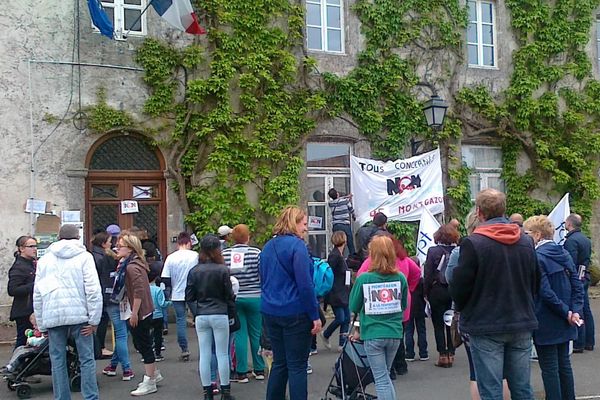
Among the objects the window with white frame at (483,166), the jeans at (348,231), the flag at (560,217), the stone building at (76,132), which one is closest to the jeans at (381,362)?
the flag at (560,217)

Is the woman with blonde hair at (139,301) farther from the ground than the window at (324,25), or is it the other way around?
the window at (324,25)

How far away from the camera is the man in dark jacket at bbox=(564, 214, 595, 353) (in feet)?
29.4

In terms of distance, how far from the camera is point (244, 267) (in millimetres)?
7723

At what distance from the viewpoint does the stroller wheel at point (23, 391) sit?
7.48 metres

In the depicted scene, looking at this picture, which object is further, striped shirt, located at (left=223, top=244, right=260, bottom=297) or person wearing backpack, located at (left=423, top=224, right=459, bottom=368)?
person wearing backpack, located at (left=423, top=224, right=459, bottom=368)

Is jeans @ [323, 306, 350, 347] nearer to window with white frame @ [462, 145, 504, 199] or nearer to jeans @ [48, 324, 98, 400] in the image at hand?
jeans @ [48, 324, 98, 400]

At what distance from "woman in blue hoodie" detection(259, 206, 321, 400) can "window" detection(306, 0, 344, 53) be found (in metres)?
9.08

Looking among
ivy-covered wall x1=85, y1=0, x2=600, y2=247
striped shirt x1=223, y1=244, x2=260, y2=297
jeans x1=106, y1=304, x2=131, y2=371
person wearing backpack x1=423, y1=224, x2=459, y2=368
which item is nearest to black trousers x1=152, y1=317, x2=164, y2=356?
jeans x1=106, y1=304, x2=131, y2=371

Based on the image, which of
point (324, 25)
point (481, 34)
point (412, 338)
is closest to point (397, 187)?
point (324, 25)

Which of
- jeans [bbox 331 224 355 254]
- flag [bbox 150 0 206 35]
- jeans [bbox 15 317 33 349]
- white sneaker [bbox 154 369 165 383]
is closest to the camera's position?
white sneaker [bbox 154 369 165 383]

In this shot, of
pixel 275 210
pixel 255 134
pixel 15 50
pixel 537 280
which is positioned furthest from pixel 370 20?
pixel 537 280

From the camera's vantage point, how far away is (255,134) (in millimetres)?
13484

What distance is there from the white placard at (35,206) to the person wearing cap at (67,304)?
5798 mm

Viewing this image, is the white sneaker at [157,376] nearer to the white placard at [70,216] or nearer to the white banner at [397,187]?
the white placard at [70,216]
